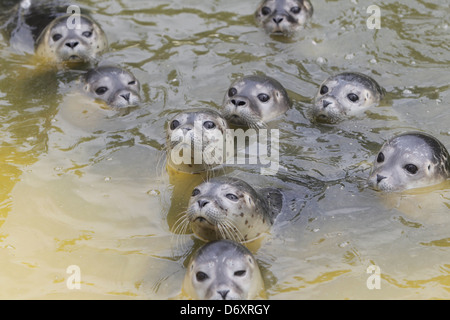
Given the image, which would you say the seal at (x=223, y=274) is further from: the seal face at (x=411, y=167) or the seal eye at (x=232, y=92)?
the seal eye at (x=232, y=92)

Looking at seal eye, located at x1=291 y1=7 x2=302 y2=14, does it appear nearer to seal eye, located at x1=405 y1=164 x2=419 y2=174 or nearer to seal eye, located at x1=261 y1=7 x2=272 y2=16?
seal eye, located at x1=261 y1=7 x2=272 y2=16

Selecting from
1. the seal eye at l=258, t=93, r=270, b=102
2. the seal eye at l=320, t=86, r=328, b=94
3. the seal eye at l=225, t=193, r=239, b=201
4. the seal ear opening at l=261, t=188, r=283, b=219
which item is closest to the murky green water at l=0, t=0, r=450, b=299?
the seal ear opening at l=261, t=188, r=283, b=219

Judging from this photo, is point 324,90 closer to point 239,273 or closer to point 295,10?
point 295,10

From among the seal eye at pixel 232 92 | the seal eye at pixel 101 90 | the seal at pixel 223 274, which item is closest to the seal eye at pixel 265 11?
the seal eye at pixel 232 92

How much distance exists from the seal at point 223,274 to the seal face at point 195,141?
6.45 feet

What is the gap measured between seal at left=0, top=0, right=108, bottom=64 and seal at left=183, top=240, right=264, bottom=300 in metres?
5.13

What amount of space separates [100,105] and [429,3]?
17.8ft

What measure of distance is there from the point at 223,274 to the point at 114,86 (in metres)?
4.22

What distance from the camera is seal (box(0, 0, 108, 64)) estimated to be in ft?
34.2

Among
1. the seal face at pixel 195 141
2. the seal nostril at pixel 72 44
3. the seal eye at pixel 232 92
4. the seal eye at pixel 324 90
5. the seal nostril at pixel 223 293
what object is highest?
the seal nostril at pixel 72 44

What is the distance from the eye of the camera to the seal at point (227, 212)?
22.2 feet

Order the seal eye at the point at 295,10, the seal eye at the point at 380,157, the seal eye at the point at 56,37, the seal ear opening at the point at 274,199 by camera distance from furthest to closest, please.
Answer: the seal eye at the point at 295,10 → the seal eye at the point at 56,37 → the seal eye at the point at 380,157 → the seal ear opening at the point at 274,199

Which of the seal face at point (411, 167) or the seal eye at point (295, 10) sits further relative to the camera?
the seal eye at point (295, 10)
